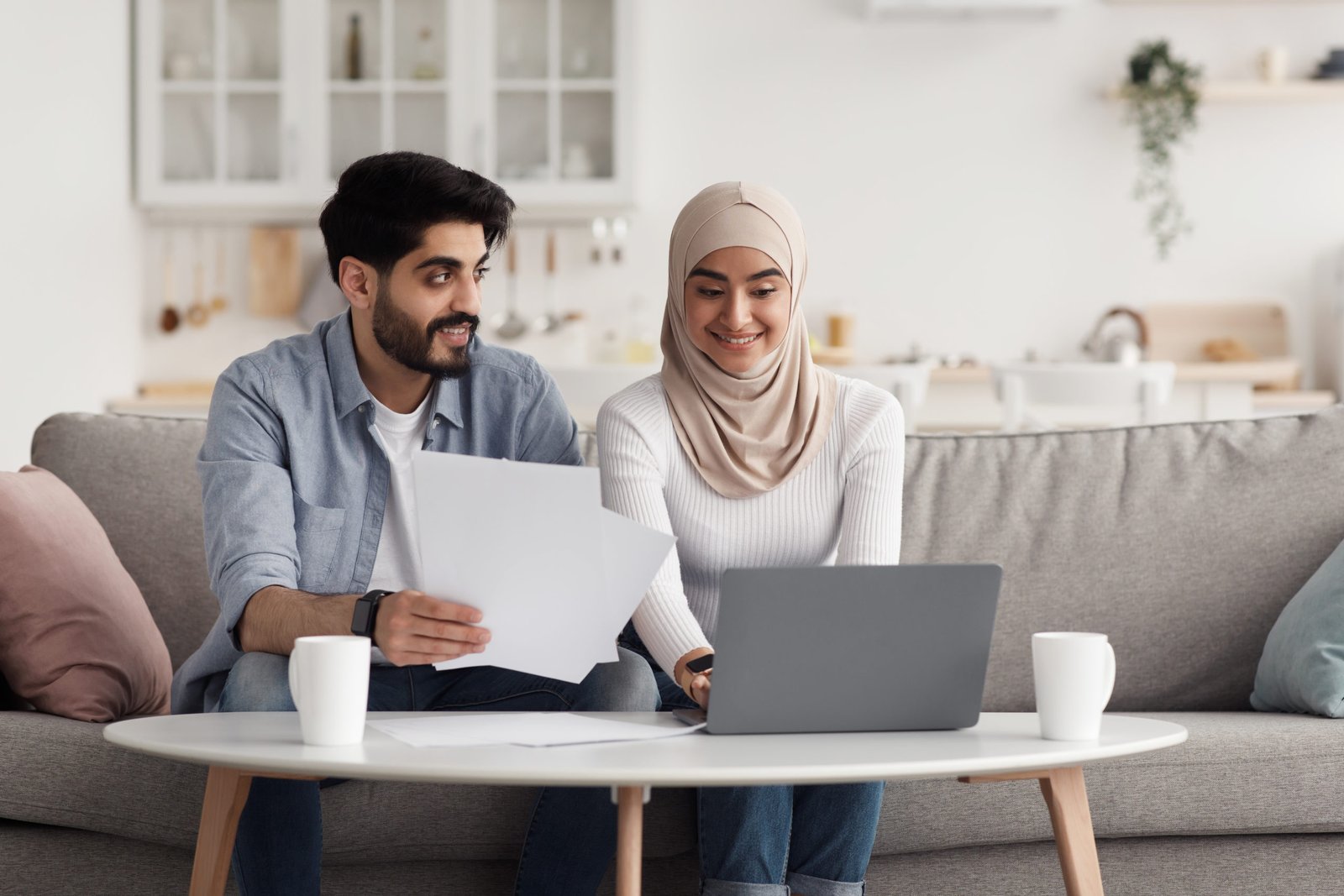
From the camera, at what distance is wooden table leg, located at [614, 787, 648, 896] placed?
1.04m

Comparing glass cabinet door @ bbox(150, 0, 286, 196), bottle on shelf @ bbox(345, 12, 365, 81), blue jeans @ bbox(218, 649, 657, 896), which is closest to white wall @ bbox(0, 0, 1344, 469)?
glass cabinet door @ bbox(150, 0, 286, 196)

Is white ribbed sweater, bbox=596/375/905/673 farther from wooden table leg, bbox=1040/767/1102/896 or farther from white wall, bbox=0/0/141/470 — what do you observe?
white wall, bbox=0/0/141/470

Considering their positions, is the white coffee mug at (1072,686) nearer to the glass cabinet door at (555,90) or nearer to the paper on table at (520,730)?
the paper on table at (520,730)

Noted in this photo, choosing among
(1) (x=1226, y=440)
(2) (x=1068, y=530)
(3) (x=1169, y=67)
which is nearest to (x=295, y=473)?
(2) (x=1068, y=530)

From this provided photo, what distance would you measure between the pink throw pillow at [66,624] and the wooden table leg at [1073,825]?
113 cm

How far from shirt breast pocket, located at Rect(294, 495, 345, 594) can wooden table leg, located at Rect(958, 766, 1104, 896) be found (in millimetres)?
833

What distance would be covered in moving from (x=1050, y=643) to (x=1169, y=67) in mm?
3980

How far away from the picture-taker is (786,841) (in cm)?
145

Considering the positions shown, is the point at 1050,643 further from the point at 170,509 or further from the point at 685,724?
the point at 170,509

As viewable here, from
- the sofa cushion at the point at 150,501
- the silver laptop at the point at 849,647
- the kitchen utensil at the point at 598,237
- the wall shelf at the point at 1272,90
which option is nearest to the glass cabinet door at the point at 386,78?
the kitchen utensil at the point at 598,237

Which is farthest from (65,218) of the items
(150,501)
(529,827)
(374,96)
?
(529,827)

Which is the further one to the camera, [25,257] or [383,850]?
[25,257]

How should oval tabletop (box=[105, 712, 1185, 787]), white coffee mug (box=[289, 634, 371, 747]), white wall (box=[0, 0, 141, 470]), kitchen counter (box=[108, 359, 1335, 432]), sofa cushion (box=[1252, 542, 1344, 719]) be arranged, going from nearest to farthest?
oval tabletop (box=[105, 712, 1185, 787]) → white coffee mug (box=[289, 634, 371, 747]) → sofa cushion (box=[1252, 542, 1344, 719]) → white wall (box=[0, 0, 141, 470]) → kitchen counter (box=[108, 359, 1335, 432])

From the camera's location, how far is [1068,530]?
6.97 ft
